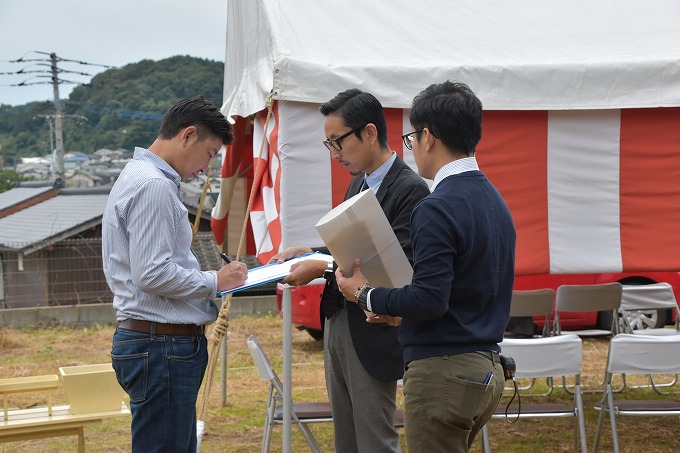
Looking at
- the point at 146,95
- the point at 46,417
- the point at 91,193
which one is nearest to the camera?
the point at 46,417

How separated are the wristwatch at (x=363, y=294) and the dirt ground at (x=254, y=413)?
3.01 m

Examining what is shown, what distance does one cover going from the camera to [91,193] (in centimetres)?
2211

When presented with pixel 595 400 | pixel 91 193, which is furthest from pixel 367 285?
pixel 91 193

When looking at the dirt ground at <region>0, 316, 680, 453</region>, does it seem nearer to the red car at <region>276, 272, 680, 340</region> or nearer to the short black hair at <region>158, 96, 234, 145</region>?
the red car at <region>276, 272, 680, 340</region>

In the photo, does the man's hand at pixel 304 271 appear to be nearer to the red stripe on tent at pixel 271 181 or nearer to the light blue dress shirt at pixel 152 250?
the light blue dress shirt at pixel 152 250

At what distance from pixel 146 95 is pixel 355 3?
48.3 metres

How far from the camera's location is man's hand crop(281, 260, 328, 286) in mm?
3203

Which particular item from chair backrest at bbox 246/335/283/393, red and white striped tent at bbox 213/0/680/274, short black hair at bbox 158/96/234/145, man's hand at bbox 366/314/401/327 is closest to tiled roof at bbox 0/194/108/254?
chair backrest at bbox 246/335/283/393

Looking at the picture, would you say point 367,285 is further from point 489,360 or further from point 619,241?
point 619,241

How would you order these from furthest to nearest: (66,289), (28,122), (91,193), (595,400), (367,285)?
(28,122) < (91,193) < (66,289) < (595,400) < (367,285)

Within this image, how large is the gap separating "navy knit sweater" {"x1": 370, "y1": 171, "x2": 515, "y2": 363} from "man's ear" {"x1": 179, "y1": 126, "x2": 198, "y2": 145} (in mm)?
798

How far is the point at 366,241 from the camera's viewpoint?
2598 mm

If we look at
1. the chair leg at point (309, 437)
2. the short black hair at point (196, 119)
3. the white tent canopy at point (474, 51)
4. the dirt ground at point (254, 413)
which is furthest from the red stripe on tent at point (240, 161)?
the short black hair at point (196, 119)

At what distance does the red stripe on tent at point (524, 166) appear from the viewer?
15.0ft
